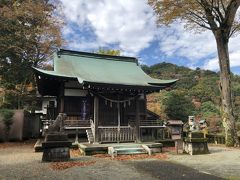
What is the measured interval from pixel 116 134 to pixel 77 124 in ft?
9.66

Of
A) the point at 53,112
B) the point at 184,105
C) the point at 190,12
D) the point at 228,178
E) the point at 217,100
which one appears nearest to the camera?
the point at 228,178

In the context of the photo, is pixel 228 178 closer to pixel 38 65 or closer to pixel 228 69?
pixel 228 69

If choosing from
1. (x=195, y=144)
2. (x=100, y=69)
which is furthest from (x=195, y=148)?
(x=100, y=69)

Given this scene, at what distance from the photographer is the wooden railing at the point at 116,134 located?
1752 centimetres

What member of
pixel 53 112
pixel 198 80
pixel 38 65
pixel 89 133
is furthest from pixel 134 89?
pixel 198 80

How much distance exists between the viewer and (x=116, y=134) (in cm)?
1777

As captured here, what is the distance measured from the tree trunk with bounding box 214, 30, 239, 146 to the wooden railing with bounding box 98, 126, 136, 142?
6.94m

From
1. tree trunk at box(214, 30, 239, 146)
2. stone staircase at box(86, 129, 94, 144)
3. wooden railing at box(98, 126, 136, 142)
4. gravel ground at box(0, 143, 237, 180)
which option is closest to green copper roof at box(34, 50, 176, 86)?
wooden railing at box(98, 126, 136, 142)

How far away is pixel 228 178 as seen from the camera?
27.3ft

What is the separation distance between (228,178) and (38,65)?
2342 centimetres

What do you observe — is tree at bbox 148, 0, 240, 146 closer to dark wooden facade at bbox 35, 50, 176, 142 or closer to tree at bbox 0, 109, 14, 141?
dark wooden facade at bbox 35, 50, 176, 142

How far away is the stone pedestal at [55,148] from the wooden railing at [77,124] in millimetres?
5853

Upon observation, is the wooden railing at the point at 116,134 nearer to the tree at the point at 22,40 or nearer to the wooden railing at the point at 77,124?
the wooden railing at the point at 77,124

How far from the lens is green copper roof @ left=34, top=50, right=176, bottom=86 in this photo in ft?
68.4
